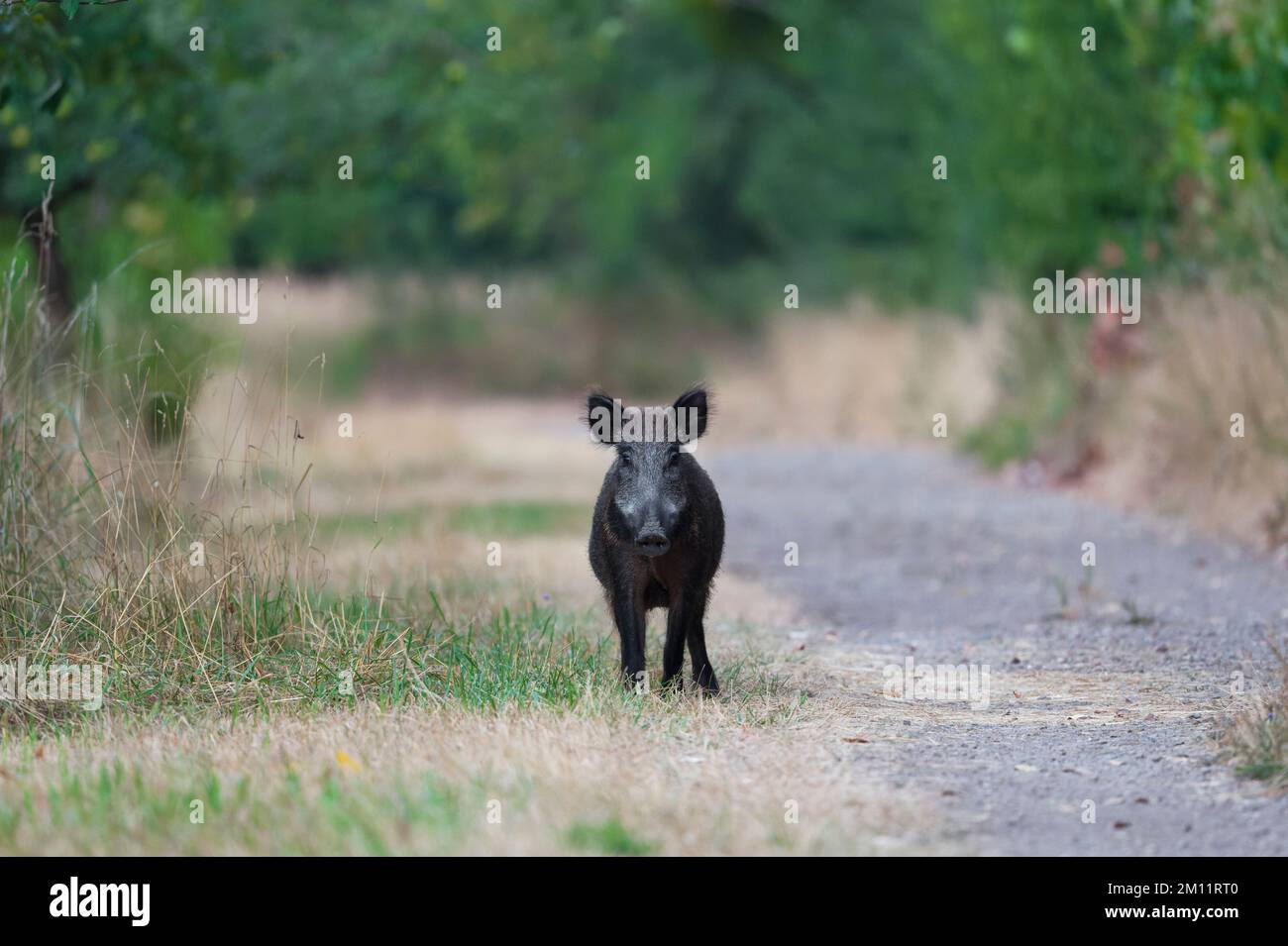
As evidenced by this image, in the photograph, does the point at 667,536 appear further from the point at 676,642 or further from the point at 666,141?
the point at 666,141

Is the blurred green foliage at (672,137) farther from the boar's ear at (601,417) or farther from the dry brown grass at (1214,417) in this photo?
the boar's ear at (601,417)

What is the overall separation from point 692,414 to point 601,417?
38 cm

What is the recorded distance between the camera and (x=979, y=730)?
7.30 meters

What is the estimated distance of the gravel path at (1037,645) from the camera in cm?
604

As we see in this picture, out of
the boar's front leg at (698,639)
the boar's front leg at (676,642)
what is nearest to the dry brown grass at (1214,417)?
the boar's front leg at (698,639)

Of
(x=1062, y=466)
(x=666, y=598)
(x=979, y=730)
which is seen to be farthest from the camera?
(x=1062, y=466)

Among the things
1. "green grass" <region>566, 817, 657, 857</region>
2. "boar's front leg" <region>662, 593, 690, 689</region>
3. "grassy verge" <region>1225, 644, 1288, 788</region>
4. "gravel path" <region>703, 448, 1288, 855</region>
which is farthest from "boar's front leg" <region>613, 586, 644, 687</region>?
"grassy verge" <region>1225, 644, 1288, 788</region>

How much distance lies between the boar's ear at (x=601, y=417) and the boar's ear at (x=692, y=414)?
0.91 feet

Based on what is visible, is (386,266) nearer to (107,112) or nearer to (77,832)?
(107,112)

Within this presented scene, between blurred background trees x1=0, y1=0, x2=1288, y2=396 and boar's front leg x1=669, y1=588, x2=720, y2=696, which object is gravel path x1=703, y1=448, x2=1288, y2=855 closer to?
boar's front leg x1=669, y1=588, x2=720, y2=696

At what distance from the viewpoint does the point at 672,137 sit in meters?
34.3
